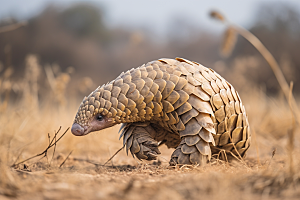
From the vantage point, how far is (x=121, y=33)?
21547 mm

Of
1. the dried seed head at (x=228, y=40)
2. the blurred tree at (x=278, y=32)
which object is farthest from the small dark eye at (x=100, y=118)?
the blurred tree at (x=278, y=32)

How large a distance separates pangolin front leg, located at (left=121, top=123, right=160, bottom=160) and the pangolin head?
0.75 ft

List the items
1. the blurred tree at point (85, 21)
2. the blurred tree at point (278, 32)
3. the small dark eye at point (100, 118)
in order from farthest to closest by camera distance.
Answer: the blurred tree at point (85, 21) < the blurred tree at point (278, 32) < the small dark eye at point (100, 118)

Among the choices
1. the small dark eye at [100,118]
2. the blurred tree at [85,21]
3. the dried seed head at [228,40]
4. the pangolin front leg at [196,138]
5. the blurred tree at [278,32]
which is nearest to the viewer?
the dried seed head at [228,40]

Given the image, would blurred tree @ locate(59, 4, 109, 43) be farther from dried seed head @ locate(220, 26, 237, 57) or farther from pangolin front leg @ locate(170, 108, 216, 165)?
dried seed head @ locate(220, 26, 237, 57)

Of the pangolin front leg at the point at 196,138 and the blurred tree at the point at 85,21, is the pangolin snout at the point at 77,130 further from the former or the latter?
the blurred tree at the point at 85,21

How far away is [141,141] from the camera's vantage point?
2566 mm

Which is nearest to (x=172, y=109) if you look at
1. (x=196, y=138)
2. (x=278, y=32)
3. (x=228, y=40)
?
(x=196, y=138)

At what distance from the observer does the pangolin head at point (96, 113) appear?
8.15 ft

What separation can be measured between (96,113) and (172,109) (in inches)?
26.8

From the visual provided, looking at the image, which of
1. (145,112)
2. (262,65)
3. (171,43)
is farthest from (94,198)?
(171,43)

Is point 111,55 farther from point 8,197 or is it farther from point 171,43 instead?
point 8,197

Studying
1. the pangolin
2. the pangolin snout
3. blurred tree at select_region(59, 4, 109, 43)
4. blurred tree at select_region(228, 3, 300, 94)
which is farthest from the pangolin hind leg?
blurred tree at select_region(59, 4, 109, 43)

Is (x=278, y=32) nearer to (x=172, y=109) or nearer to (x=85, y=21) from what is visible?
(x=85, y=21)
